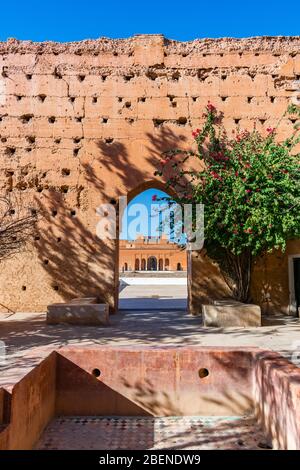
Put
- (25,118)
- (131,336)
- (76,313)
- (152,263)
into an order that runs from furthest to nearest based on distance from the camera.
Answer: (152,263), (25,118), (76,313), (131,336)

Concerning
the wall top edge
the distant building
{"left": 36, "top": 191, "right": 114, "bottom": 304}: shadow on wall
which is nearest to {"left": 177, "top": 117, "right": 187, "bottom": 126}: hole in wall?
the wall top edge

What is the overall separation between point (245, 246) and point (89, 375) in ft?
15.0

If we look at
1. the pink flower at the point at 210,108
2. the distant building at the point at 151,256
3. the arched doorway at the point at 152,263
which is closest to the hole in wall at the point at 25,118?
the pink flower at the point at 210,108

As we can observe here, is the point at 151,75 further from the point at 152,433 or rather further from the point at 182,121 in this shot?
the point at 152,433

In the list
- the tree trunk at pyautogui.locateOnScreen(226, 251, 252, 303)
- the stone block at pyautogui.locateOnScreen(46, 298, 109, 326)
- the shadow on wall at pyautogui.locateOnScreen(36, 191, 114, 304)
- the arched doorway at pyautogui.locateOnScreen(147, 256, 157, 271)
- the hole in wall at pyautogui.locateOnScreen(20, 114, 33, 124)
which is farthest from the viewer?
the arched doorway at pyautogui.locateOnScreen(147, 256, 157, 271)

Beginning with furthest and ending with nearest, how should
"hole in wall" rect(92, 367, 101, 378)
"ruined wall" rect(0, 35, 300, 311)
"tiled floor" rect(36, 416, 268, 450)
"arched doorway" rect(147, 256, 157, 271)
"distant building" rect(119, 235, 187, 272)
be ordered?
"arched doorway" rect(147, 256, 157, 271), "distant building" rect(119, 235, 187, 272), "ruined wall" rect(0, 35, 300, 311), "hole in wall" rect(92, 367, 101, 378), "tiled floor" rect(36, 416, 268, 450)

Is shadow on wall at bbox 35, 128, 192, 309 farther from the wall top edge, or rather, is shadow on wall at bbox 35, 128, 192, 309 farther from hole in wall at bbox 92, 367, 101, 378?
hole in wall at bbox 92, 367, 101, 378

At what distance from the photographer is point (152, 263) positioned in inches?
1543

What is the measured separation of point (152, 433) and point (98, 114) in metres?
8.72

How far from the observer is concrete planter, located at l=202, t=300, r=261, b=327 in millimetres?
8031

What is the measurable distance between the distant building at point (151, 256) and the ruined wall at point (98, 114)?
27.4 meters

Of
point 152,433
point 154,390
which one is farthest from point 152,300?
point 152,433
